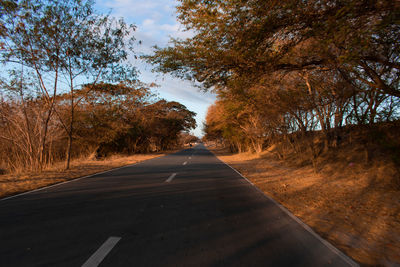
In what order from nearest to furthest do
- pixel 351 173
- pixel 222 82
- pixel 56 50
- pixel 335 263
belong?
pixel 335 263 < pixel 222 82 < pixel 351 173 < pixel 56 50

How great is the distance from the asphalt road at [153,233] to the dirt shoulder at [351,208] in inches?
19.2

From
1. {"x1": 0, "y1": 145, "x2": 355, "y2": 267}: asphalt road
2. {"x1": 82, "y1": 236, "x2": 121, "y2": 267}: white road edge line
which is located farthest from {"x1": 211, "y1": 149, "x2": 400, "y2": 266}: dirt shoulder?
{"x1": 82, "y1": 236, "x2": 121, "y2": 267}: white road edge line

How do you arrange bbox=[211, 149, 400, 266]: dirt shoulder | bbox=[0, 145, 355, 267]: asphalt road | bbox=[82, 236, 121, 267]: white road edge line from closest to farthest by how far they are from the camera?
bbox=[82, 236, 121, 267]: white road edge line → bbox=[0, 145, 355, 267]: asphalt road → bbox=[211, 149, 400, 266]: dirt shoulder

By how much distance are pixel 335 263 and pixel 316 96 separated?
9.93 m

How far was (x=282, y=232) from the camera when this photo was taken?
13.0ft

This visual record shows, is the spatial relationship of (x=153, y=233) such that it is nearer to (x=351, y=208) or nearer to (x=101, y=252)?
(x=101, y=252)

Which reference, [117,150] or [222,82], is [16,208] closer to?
[222,82]

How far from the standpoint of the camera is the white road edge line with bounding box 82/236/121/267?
2.69 meters

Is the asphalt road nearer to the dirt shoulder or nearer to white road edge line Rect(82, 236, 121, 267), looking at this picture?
white road edge line Rect(82, 236, 121, 267)

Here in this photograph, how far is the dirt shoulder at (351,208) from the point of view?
3502 mm

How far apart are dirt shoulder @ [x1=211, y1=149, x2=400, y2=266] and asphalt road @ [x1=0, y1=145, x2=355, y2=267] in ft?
1.60

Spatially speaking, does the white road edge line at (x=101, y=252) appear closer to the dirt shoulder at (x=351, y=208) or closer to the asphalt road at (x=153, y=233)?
the asphalt road at (x=153, y=233)

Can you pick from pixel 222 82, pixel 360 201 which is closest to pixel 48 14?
pixel 222 82

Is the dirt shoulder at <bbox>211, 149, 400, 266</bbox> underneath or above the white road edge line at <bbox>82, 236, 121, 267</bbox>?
underneath
